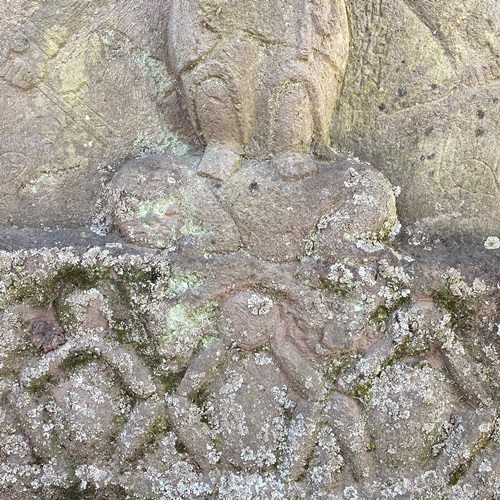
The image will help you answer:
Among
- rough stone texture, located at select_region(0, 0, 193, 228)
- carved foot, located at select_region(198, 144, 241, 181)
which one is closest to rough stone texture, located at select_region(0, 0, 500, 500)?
carved foot, located at select_region(198, 144, 241, 181)

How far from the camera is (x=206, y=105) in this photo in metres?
1.73

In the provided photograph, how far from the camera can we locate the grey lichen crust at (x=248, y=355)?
5.50 feet

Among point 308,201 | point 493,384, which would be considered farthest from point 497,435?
point 308,201

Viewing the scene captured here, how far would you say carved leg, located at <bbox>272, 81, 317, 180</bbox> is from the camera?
171 cm

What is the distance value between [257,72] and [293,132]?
19 centimetres

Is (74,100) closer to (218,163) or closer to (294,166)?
(218,163)

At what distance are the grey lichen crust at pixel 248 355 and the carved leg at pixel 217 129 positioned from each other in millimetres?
60

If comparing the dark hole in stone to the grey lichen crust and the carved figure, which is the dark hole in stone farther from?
the carved figure

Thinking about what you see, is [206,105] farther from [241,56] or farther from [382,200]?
[382,200]

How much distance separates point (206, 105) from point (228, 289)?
19.6 inches

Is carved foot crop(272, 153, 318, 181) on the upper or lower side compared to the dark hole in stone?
upper

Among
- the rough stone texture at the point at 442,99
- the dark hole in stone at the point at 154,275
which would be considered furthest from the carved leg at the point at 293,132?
the dark hole in stone at the point at 154,275

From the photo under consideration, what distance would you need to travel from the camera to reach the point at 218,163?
175 centimetres

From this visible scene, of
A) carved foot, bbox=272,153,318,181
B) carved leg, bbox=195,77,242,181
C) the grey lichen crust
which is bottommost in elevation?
the grey lichen crust
